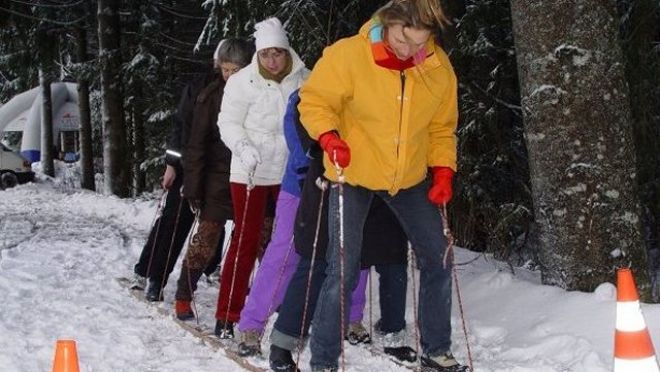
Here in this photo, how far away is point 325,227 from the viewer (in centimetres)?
417

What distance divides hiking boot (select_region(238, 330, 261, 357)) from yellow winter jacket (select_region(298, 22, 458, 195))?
1192 mm

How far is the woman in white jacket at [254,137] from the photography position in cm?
486

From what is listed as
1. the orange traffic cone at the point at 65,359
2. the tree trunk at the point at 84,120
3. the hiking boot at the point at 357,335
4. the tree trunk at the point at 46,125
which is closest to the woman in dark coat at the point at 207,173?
the hiking boot at the point at 357,335

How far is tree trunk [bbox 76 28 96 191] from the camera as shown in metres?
21.9

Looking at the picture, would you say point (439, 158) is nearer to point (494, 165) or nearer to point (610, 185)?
point (610, 185)

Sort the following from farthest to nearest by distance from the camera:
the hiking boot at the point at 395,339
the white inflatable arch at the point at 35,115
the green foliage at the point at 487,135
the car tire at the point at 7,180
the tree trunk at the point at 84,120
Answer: the white inflatable arch at the point at 35,115 < the car tire at the point at 7,180 < the tree trunk at the point at 84,120 < the green foliage at the point at 487,135 < the hiking boot at the point at 395,339

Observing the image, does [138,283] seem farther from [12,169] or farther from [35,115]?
[35,115]

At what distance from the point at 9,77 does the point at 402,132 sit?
3864 cm

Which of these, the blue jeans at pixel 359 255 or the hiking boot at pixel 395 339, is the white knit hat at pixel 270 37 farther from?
the hiking boot at pixel 395 339

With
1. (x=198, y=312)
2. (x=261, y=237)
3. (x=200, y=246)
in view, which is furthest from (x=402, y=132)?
(x=198, y=312)

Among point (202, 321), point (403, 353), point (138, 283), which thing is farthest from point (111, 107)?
point (403, 353)

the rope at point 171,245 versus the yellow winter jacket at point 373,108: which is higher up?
the yellow winter jacket at point 373,108

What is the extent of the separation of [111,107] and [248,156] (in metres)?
14.0

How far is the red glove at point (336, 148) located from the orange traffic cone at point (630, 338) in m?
1.31
